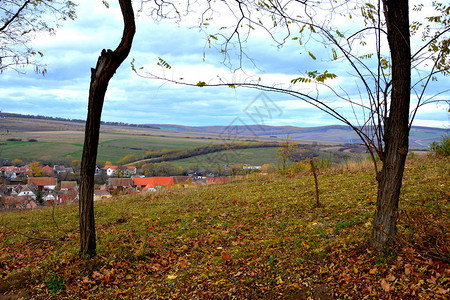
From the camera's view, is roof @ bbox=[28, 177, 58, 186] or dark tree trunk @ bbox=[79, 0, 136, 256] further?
roof @ bbox=[28, 177, 58, 186]

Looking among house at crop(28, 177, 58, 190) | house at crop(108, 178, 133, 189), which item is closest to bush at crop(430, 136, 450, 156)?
house at crop(108, 178, 133, 189)

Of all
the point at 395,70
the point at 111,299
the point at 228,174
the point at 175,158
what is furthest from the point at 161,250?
the point at 175,158

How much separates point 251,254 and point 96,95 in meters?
3.42

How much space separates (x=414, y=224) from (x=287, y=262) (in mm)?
1736

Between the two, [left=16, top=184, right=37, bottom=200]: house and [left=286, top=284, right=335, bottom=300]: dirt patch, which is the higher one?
[left=286, top=284, right=335, bottom=300]: dirt patch

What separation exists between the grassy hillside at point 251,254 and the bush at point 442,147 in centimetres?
420

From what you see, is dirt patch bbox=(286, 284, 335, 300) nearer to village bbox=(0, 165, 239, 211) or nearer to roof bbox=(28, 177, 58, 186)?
village bbox=(0, 165, 239, 211)

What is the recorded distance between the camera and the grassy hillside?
3.15m

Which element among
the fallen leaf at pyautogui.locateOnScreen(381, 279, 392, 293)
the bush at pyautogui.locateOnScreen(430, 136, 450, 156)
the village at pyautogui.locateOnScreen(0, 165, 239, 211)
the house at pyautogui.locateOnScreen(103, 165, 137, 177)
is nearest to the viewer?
the fallen leaf at pyautogui.locateOnScreen(381, 279, 392, 293)

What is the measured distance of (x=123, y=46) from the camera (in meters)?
4.42

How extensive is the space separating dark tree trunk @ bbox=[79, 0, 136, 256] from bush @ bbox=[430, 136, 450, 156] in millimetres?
11728

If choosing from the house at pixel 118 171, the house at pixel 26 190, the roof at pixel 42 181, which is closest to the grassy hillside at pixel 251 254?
the house at pixel 26 190

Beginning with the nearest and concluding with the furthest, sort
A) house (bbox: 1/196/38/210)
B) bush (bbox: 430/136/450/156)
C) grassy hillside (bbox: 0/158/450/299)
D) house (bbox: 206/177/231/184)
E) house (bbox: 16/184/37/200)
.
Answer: grassy hillside (bbox: 0/158/450/299) → bush (bbox: 430/136/450/156) → house (bbox: 1/196/38/210) → house (bbox: 16/184/37/200) → house (bbox: 206/177/231/184)

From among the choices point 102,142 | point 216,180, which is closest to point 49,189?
point 216,180
